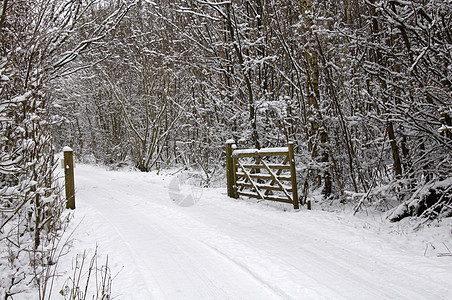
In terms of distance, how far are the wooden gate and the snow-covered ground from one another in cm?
57

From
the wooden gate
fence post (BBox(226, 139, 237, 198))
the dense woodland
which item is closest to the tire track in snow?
the dense woodland

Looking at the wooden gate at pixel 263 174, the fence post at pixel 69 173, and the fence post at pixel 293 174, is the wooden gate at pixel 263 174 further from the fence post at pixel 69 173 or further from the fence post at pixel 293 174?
the fence post at pixel 69 173

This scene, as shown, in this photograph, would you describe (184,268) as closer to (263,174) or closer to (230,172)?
(263,174)

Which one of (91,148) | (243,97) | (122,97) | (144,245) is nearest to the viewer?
(144,245)

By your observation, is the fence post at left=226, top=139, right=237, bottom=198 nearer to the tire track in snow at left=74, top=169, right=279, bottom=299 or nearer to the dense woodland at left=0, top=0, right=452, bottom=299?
the dense woodland at left=0, top=0, right=452, bottom=299

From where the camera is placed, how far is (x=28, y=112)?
4.44 metres

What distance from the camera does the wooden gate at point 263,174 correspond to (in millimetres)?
6898

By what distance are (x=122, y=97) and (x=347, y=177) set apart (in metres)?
15.2

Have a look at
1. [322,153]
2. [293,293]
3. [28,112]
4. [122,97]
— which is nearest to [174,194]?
[322,153]

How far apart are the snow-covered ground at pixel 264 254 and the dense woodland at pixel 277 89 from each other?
0.77 metres

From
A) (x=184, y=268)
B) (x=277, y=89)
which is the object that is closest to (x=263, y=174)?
(x=277, y=89)

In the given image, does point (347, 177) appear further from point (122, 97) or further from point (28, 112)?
point (122, 97)

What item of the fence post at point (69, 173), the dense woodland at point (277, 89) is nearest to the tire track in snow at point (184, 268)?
the dense woodland at point (277, 89)

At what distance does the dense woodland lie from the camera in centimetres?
438
